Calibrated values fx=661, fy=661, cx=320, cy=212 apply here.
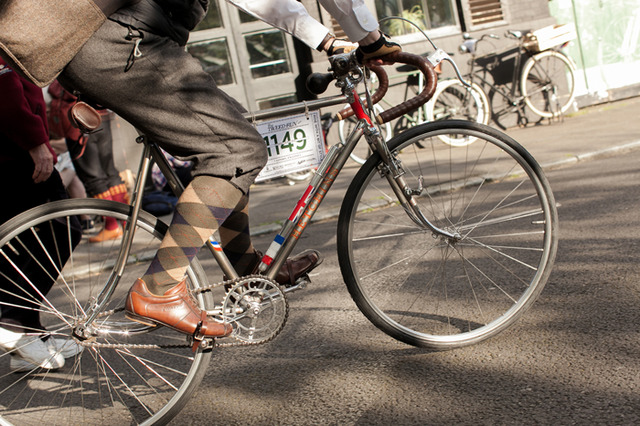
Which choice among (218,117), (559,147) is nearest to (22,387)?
(218,117)

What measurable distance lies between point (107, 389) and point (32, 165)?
3.67 ft

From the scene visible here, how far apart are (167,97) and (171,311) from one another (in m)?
0.72

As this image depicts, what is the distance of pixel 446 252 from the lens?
294 centimetres

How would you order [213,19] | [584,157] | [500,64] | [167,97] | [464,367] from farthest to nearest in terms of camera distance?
[500,64]
[213,19]
[584,157]
[464,367]
[167,97]

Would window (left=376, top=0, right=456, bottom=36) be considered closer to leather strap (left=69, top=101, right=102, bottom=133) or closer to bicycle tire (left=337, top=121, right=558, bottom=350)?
bicycle tire (left=337, top=121, right=558, bottom=350)

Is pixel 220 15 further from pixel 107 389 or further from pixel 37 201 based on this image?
pixel 107 389

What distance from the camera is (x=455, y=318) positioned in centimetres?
302

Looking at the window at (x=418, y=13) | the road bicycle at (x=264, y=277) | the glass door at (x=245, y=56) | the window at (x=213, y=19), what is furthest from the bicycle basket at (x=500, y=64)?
the road bicycle at (x=264, y=277)

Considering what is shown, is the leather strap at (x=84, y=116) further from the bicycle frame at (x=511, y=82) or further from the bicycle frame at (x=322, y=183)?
the bicycle frame at (x=511, y=82)

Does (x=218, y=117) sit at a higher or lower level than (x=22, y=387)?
higher

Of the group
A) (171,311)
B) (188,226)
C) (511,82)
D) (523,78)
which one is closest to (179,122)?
(188,226)

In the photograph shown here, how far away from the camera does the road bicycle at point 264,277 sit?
7.83 ft

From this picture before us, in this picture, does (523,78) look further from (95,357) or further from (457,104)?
(95,357)

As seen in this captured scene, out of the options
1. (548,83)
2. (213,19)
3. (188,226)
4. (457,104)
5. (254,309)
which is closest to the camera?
(188,226)
